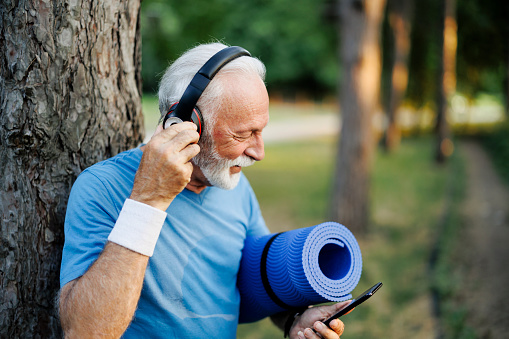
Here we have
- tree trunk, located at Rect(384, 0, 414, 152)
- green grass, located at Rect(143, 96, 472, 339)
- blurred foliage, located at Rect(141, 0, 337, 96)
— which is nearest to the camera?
green grass, located at Rect(143, 96, 472, 339)

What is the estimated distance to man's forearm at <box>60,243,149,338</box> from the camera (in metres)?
1.47

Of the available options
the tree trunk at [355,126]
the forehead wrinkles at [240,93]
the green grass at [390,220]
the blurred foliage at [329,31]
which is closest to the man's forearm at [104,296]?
the forehead wrinkles at [240,93]

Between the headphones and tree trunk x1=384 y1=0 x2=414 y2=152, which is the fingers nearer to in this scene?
the headphones

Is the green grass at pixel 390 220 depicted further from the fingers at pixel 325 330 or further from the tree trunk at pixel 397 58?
the fingers at pixel 325 330

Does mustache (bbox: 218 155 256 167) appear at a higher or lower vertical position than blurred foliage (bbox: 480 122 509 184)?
higher

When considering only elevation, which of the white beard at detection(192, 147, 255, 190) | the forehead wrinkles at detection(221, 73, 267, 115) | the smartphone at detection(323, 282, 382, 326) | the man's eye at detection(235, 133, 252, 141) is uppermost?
the forehead wrinkles at detection(221, 73, 267, 115)

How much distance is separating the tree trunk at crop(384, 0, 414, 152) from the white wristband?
15.6 m

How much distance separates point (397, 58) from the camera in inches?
627

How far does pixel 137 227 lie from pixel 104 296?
0.23 meters

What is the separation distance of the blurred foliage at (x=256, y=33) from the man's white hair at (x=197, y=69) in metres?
0.25

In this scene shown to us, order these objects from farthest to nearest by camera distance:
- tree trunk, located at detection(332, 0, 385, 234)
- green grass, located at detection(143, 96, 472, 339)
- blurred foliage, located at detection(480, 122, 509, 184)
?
blurred foliage, located at detection(480, 122, 509, 184)
tree trunk, located at detection(332, 0, 385, 234)
green grass, located at detection(143, 96, 472, 339)

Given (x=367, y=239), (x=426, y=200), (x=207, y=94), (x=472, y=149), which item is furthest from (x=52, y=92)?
(x=472, y=149)

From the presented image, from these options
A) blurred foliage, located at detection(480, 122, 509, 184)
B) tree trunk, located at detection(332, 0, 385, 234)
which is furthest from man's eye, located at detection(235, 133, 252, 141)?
blurred foliage, located at detection(480, 122, 509, 184)

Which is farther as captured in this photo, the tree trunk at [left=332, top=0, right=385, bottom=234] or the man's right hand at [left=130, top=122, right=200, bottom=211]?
the tree trunk at [left=332, top=0, right=385, bottom=234]
